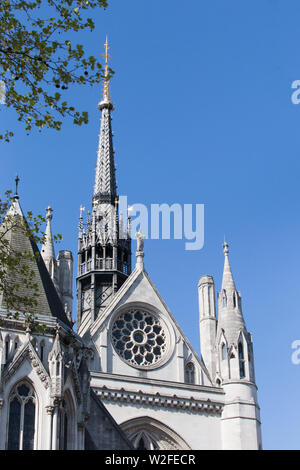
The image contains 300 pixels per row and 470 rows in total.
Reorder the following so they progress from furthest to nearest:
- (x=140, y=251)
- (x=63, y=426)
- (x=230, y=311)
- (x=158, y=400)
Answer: (x=140, y=251) → (x=230, y=311) → (x=158, y=400) → (x=63, y=426)

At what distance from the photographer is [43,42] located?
14.5 metres

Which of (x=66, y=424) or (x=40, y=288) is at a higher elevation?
(x=40, y=288)

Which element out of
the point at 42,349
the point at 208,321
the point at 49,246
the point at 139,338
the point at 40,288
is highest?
the point at 49,246

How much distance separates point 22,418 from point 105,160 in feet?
93.1

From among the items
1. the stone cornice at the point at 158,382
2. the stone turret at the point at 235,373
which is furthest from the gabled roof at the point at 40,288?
the stone turret at the point at 235,373

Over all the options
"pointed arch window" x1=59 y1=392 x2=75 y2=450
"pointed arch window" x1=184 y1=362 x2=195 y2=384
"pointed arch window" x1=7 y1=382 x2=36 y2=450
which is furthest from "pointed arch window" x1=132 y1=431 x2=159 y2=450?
"pointed arch window" x1=7 y1=382 x2=36 y2=450

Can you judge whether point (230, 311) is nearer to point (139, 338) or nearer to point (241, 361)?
point (241, 361)

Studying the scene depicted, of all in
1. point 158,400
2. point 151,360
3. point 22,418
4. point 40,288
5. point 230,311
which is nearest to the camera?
point 22,418

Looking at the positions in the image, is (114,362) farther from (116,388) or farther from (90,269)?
(90,269)

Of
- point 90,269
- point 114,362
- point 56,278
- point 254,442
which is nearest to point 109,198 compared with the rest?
point 90,269

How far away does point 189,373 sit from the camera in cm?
3597

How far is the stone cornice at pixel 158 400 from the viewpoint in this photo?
3291cm

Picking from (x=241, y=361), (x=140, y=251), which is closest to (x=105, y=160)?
(x=140, y=251)

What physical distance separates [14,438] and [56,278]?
1723 centimetres
